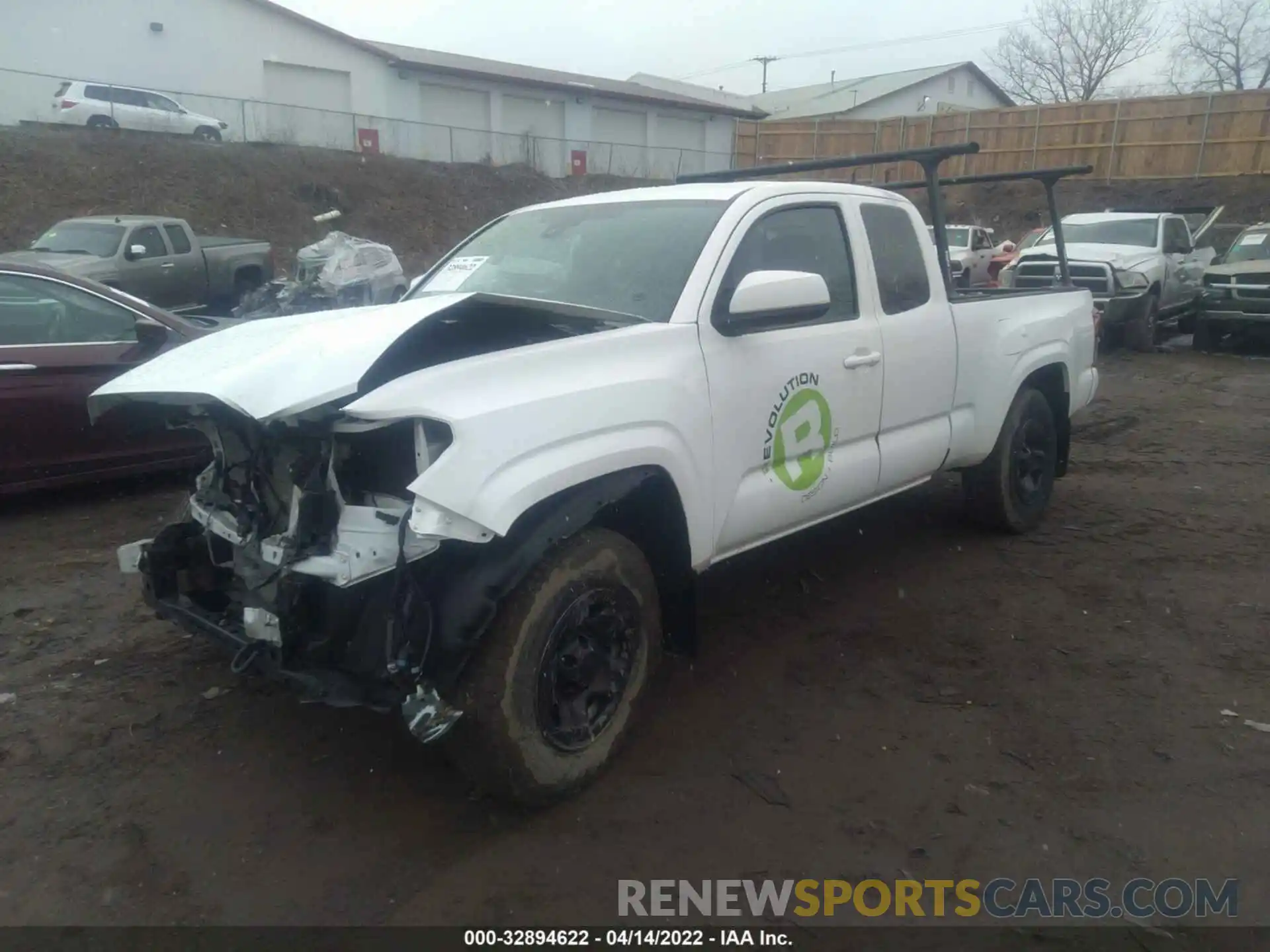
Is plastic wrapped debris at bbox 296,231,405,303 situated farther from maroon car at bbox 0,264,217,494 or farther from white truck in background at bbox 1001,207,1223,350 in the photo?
white truck in background at bbox 1001,207,1223,350

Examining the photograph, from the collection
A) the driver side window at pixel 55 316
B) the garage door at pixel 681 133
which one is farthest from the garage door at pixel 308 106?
the driver side window at pixel 55 316

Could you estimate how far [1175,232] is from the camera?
1546 centimetres

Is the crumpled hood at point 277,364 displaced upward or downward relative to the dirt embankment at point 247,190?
downward

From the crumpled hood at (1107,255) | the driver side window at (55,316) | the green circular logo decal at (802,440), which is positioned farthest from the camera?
the crumpled hood at (1107,255)

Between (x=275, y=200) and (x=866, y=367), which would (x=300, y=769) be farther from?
(x=275, y=200)

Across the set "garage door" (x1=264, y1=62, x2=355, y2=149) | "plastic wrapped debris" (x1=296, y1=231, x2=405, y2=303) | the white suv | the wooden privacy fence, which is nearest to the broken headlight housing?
the wooden privacy fence

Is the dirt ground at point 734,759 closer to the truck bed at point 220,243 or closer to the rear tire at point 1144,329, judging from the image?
the rear tire at point 1144,329

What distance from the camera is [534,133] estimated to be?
38688 mm

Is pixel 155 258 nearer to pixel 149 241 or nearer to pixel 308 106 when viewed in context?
pixel 149 241

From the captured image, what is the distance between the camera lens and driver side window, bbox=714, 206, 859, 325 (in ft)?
13.2

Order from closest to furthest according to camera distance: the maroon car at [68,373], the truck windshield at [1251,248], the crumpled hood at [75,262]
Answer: the maroon car at [68,373], the crumpled hood at [75,262], the truck windshield at [1251,248]

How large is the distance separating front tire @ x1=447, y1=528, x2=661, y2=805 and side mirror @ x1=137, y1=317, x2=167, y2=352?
4103mm

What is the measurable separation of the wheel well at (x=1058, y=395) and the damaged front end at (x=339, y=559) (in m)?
4.25

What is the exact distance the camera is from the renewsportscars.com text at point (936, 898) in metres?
2.81
